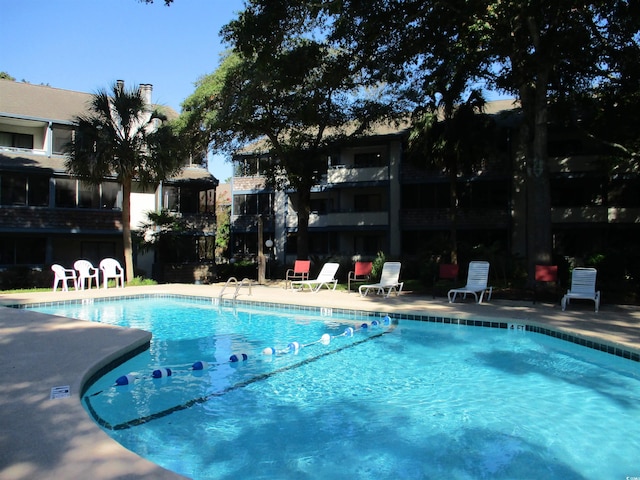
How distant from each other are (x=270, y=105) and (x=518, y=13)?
12.0m

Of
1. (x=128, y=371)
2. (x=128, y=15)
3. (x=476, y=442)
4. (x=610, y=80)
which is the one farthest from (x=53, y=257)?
(x=610, y=80)

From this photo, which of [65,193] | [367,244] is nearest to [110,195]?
[65,193]

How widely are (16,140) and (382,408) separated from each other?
25260mm

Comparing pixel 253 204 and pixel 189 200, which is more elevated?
pixel 253 204

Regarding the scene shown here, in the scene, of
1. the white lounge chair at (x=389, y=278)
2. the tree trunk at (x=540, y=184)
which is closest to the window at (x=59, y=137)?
the white lounge chair at (x=389, y=278)

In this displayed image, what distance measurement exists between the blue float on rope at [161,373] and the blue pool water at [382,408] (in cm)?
8

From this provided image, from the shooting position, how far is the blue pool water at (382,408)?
175 inches

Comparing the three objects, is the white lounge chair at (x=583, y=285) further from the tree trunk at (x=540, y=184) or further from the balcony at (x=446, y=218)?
the balcony at (x=446, y=218)

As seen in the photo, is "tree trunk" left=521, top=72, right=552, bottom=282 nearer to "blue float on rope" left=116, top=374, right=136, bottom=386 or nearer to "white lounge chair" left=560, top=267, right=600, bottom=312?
"white lounge chair" left=560, top=267, right=600, bottom=312

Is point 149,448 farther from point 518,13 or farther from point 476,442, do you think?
point 518,13

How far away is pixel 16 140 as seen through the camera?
2412 cm

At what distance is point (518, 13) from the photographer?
12.3 m

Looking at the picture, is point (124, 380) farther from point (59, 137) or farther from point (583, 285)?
point (59, 137)

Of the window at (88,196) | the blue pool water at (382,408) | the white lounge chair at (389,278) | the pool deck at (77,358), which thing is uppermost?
the window at (88,196)
